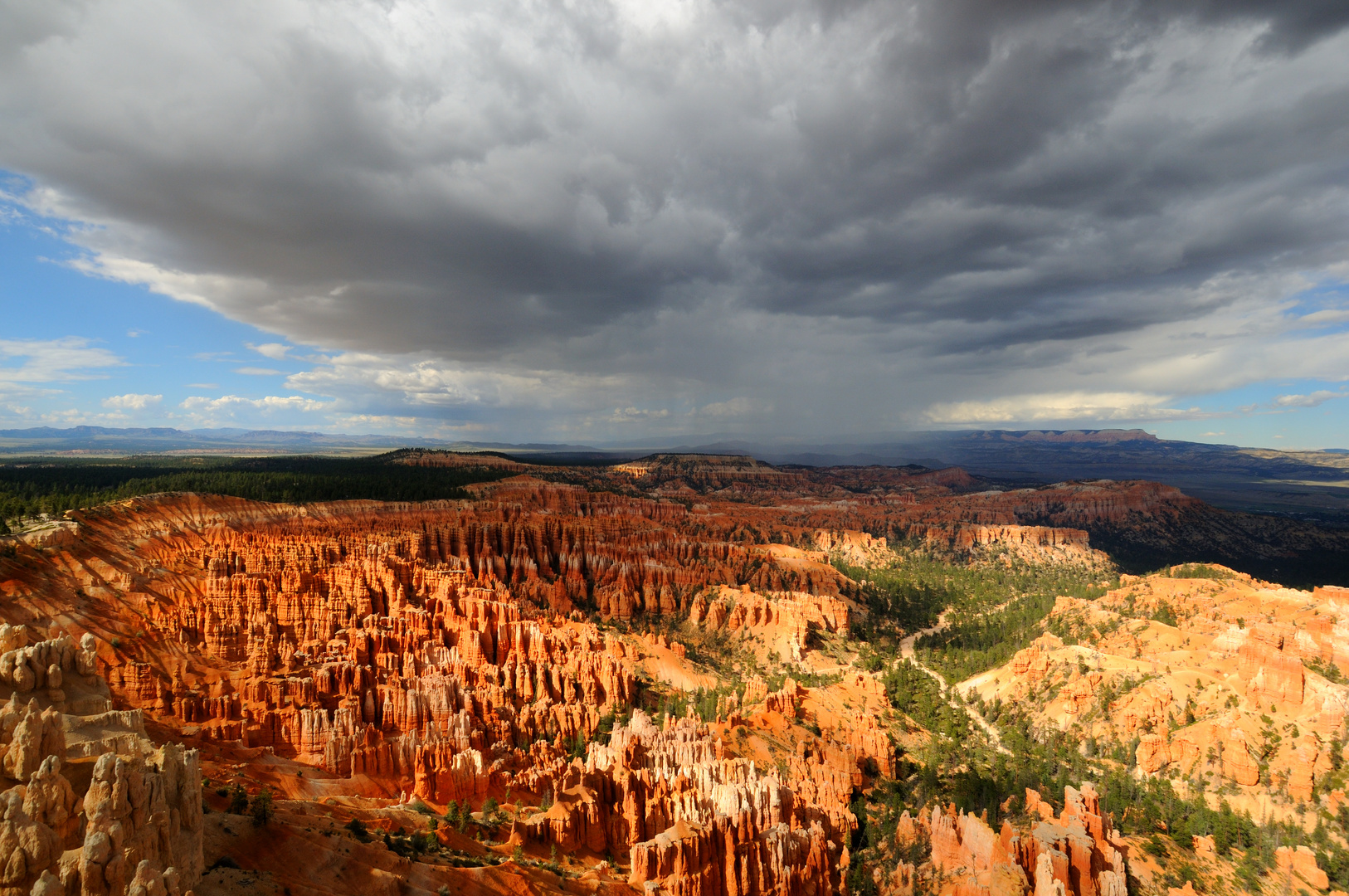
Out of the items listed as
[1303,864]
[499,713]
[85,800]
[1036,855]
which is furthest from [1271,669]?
[85,800]

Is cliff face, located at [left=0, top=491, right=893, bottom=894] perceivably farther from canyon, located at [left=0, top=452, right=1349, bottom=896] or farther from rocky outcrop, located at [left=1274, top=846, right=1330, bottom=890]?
rocky outcrop, located at [left=1274, top=846, right=1330, bottom=890]

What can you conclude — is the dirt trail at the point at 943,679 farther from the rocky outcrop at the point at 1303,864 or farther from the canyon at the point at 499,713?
the rocky outcrop at the point at 1303,864

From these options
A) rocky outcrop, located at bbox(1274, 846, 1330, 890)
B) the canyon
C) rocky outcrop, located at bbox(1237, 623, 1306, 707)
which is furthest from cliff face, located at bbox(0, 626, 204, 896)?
rocky outcrop, located at bbox(1237, 623, 1306, 707)

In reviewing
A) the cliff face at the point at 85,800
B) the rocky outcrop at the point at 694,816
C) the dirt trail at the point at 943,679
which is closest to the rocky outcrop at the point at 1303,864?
the dirt trail at the point at 943,679

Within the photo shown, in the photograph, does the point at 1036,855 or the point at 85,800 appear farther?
the point at 1036,855

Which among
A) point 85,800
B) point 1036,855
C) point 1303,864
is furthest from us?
point 1303,864

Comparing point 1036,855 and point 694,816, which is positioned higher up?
point 1036,855

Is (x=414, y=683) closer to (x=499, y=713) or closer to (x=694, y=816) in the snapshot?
(x=499, y=713)

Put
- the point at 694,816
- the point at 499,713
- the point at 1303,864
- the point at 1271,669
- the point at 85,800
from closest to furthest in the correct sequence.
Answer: the point at 85,800, the point at 694,816, the point at 1303,864, the point at 499,713, the point at 1271,669
